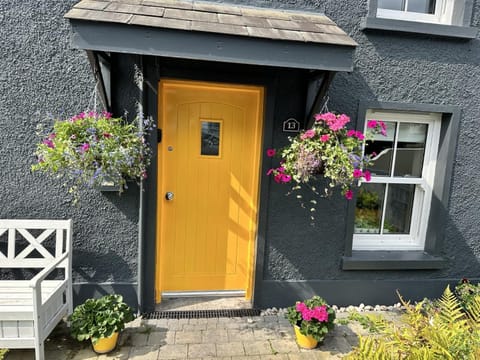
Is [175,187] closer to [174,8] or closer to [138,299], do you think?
[138,299]

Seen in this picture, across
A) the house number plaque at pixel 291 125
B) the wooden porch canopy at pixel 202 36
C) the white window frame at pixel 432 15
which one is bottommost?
the house number plaque at pixel 291 125

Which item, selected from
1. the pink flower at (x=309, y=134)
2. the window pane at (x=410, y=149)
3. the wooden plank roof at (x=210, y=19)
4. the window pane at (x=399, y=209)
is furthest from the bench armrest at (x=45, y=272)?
the window pane at (x=410, y=149)

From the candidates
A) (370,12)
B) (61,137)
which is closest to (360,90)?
(370,12)

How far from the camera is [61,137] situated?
7.62 ft

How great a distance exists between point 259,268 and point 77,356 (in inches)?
71.0

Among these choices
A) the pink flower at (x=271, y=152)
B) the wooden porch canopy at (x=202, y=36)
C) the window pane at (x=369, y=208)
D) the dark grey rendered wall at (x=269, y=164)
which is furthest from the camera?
the window pane at (x=369, y=208)

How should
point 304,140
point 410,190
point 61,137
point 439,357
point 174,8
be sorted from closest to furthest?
1. point 439,357
2. point 61,137
3. point 174,8
4. point 304,140
5. point 410,190

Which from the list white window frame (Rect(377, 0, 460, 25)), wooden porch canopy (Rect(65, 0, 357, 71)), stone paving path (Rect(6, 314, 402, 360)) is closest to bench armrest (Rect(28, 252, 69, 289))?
stone paving path (Rect(6, 314, 402, 360))

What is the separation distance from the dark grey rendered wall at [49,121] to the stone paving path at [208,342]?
0.52m

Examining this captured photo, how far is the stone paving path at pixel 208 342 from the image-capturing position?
260 cm

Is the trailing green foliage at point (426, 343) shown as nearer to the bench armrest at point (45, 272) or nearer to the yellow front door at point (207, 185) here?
the yellow front door at point (207, 185)

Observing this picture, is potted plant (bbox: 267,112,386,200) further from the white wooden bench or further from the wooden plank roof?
the white wooden bench

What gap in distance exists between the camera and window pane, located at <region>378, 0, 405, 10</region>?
3.28 m

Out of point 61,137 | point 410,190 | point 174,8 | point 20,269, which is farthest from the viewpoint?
point 410,190
